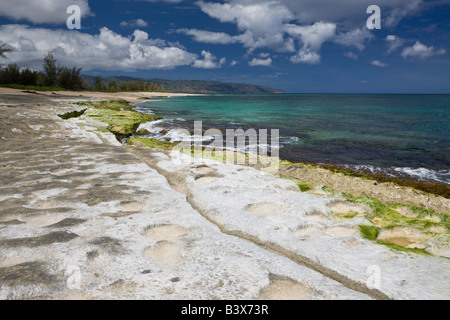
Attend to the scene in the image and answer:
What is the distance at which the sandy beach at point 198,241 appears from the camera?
254cm

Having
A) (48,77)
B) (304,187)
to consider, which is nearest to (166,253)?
(304,187)

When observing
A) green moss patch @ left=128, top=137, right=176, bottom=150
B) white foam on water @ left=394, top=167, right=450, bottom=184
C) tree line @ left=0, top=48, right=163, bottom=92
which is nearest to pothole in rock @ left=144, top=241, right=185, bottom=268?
green moss patch @ left=128, top=137, right=176, bottom=150

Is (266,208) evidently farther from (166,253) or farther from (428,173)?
(428,173)

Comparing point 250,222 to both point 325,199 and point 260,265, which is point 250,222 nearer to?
point 260,265

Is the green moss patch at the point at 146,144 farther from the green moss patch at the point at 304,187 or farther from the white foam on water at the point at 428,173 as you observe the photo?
the white foam on water at the point at 428,173

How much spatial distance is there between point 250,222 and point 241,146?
13656 millimetres

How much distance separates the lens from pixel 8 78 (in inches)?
2564

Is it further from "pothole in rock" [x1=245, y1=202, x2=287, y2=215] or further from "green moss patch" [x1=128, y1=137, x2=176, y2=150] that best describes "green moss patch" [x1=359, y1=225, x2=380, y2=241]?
"green moss patch" [x1=128, y1=137, x2=176, y2=150]

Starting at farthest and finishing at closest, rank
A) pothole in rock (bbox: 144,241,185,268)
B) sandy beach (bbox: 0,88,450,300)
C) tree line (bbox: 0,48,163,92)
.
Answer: tree line (bbox: 0,48,163,92)
pothole in rock (bbox: 144,241,185,268)
sandy beach (bbox: 0,88,450,300)

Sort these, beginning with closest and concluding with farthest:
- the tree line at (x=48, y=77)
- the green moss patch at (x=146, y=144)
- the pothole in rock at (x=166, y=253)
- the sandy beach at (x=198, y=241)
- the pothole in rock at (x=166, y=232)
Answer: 1. the sandy beach at (x=198, y=241)
2. the pothole in rock at (x=166, y=253)
3. the pothole in rock at (x=166, y=232)
4. the green moss patch at (x=146, y=144)
5. the tree line at (x=48, y=77)

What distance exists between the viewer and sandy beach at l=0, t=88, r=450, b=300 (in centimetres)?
254

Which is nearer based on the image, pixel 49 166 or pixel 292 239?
pixel 292 239

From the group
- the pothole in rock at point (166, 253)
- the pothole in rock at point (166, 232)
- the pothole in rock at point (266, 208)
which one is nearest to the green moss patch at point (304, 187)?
the pothole in rock at point (266, 208)
